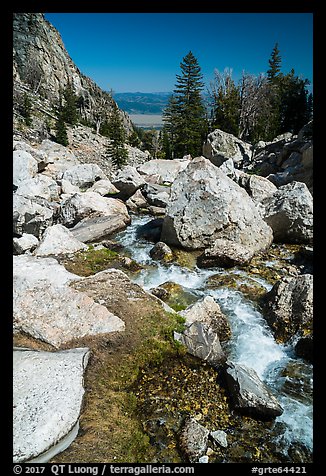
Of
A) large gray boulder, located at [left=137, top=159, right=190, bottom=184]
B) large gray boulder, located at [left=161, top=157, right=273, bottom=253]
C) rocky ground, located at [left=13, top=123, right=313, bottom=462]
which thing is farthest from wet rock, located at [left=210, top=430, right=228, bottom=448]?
A: large gray boulder, located at [left=137, top=159, right=190, bottom=184]

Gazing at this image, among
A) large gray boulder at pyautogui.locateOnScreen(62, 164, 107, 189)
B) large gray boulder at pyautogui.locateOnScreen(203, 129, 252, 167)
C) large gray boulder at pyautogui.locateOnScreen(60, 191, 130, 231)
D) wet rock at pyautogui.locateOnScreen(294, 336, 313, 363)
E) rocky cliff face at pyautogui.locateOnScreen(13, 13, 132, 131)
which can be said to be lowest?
wet rock at pyautogui.locateOnScreen(294, 336, 313, 363)

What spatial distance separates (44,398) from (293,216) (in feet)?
50.3

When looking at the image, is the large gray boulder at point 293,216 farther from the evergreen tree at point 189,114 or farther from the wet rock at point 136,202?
the evergreen tree at point 189,114

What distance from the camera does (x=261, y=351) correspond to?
934cm

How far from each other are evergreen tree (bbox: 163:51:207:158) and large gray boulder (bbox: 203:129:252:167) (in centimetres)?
936

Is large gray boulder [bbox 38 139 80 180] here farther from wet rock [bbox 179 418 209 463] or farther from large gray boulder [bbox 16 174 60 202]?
wet rock [bbox 179 418 209 463]

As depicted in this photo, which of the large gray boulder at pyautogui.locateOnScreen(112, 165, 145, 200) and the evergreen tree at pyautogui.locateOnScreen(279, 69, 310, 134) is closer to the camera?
the large gray boulder at pyautogui.locateOnScreen(112, 165, 145, 200)

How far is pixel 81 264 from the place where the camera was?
45.8 ft

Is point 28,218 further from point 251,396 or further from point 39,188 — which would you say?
point 251,396

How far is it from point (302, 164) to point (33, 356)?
2736cm

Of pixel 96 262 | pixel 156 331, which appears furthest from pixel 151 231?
pixel 156 331

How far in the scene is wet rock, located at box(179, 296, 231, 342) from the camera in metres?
9.77

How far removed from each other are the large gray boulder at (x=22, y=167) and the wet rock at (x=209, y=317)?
22386 millimetres
